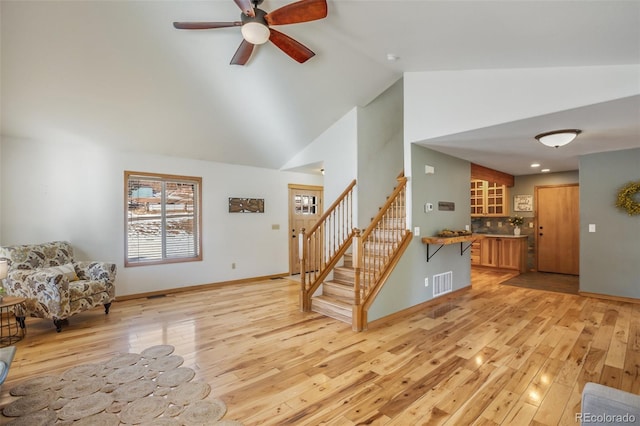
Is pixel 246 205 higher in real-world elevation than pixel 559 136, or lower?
lower

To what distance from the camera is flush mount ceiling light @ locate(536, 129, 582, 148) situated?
3.46m

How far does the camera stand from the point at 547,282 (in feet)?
19.7

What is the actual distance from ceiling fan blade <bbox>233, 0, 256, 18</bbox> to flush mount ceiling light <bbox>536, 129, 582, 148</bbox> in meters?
3.50

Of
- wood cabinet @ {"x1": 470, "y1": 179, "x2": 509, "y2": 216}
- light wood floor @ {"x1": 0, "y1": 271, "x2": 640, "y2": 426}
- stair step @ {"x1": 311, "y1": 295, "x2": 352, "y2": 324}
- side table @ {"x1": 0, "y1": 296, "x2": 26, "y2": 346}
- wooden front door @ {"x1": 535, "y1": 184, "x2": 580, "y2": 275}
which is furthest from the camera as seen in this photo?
wood cabinet @ {"x1": 470, "y1": 179, "x2": 509, "y2": 216}

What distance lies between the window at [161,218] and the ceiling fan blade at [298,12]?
3.84 meters

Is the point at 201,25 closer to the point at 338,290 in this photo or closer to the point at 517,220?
the point at 338,290

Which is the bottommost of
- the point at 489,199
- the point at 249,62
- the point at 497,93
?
the point at 489,199

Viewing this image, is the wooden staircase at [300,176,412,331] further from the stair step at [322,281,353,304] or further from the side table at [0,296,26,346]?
the side table at [0,296,26,346]

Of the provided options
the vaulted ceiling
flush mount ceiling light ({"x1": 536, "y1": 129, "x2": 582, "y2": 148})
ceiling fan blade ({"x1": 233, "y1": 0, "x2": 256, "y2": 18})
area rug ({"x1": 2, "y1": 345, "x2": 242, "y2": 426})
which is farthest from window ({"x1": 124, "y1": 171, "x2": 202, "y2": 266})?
flush mount ceiling light ({"x1": 536, "y1": 129, "x2": 582, "y2": 148})

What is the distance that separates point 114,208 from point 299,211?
3.70 metres

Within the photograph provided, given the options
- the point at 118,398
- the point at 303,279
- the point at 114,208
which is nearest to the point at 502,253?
the point at 303,279

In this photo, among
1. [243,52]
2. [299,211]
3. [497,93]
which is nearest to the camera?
[243,52]

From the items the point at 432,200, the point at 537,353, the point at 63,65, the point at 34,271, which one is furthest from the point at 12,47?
the point at 537,353

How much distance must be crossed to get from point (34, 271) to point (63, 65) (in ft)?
8.06
